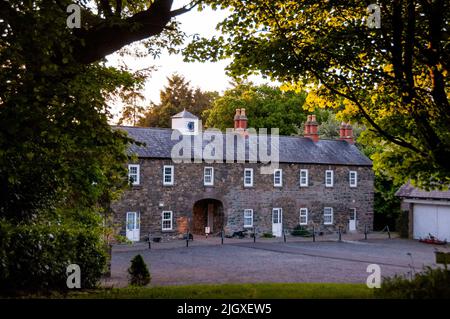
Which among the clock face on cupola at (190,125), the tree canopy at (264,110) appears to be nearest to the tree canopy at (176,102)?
the tree canopy at (264,110)

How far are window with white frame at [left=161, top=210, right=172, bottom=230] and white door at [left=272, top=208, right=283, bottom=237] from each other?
9.08 meters

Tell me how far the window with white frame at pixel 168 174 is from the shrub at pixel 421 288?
2925 centimetres

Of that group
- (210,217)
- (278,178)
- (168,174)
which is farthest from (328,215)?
(168,174)

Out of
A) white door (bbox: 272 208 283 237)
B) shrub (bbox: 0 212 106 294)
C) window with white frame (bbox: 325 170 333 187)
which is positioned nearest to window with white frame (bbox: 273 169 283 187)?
white door (bbox: 272 208 283 237)

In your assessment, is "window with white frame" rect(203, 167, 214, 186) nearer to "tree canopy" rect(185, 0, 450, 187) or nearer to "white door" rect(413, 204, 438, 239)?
"white door" rect(413, 204, 438, 239)

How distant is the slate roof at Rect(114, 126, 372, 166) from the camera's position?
38.1 meters

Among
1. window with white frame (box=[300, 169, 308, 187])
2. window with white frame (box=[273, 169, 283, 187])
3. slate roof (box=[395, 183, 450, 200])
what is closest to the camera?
slate roof (box=[395, 183, 450, 200])

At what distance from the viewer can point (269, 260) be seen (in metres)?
27.2

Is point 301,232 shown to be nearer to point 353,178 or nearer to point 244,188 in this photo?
point 244,188

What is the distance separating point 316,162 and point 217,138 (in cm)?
912

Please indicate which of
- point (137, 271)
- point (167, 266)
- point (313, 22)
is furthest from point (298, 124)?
point (313, 22)

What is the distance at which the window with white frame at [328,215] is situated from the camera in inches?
1788

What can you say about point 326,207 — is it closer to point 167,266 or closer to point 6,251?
point 167,266

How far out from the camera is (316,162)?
44.5 meters
